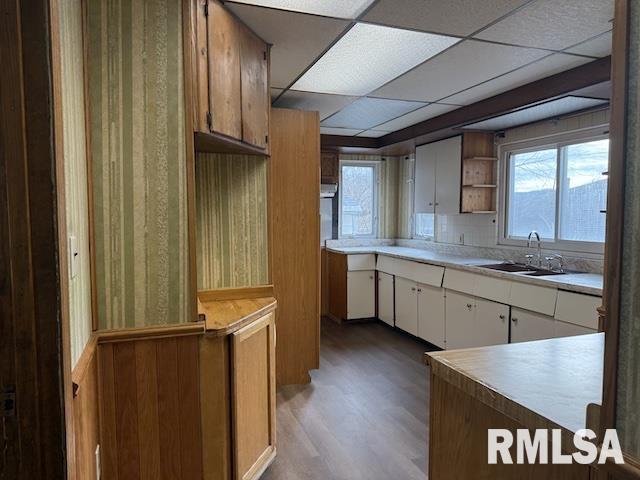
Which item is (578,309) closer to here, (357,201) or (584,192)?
(584,192)

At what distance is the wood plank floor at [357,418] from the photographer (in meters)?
2.26

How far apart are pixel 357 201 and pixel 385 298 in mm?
1467

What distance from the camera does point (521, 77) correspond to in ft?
9.59

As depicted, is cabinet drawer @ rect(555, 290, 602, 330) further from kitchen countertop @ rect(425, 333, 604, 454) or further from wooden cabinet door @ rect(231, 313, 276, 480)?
wooden cabinet door @ rect(231, 313, 276, 480)

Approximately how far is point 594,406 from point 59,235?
1100mm

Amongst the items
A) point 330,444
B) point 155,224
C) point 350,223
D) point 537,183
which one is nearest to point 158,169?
point 155,224

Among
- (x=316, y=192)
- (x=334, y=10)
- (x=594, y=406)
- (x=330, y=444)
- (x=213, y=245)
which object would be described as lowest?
(x=330, y=444)

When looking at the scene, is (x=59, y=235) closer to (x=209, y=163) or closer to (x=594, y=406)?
(x=594, y=406)

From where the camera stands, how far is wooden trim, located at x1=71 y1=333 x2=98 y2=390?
1199mm

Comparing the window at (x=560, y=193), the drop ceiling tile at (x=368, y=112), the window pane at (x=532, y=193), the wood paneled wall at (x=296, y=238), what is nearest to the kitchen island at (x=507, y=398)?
the wood paneled wall at (x=296, y=238)

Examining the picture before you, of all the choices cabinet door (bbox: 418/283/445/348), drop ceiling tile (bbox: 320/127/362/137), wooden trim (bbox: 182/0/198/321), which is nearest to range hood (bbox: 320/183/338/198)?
drop ceiling tile (bbox: 320/127/362/137)

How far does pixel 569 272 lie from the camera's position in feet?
10.9

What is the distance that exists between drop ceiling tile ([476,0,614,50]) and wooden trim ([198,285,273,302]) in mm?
1852

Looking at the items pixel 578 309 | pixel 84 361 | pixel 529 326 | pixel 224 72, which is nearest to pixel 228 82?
pixel 224 72
